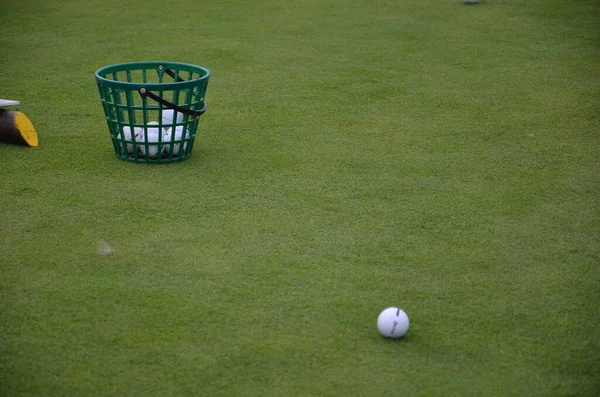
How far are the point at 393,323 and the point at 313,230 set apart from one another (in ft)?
3.08

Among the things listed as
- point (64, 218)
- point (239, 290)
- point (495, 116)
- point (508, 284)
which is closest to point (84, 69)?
point (64, 218)

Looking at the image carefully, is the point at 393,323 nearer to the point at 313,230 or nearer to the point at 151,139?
the point at 313,230

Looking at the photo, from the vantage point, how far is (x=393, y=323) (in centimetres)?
254

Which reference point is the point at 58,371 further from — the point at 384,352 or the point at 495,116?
the point at 495,116

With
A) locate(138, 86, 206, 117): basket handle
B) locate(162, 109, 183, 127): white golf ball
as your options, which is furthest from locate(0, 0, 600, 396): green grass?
locate(138, 86, 206, 117): basket handle

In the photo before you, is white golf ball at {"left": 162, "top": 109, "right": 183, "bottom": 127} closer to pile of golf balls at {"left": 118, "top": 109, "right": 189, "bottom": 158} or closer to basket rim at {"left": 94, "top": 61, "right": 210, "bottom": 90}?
pile of golf balls at {"left": 118, "top": 109, "right": 189, "bottom": 158}

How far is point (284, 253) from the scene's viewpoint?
10.4 feet

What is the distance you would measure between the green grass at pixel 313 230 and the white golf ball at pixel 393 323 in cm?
5

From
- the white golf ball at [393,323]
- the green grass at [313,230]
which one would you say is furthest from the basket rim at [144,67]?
the white golf ball at [393,323]

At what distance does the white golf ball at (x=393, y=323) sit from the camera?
2.54 m

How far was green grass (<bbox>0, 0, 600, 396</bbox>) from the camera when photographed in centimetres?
246

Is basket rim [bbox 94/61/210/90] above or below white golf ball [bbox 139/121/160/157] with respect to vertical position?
above

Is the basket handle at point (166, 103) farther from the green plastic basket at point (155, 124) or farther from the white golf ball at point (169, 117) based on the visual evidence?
the white golf ball at point (169, 117)

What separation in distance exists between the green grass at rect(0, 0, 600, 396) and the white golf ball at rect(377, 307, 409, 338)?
1.9 inches
